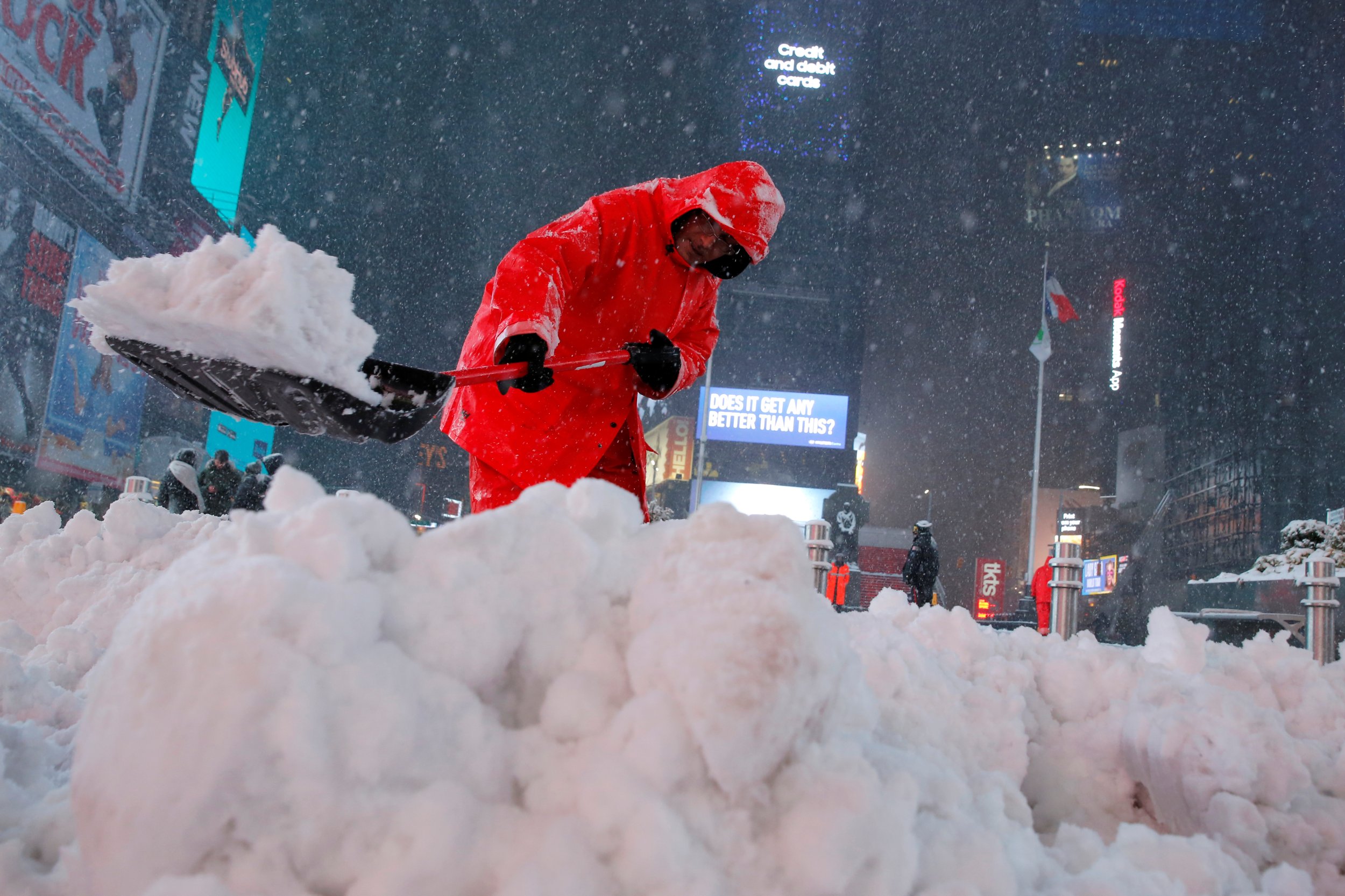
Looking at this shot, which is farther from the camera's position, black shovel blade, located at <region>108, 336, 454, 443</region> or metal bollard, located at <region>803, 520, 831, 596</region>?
metal bollard, located at <region>803, 520, 831, 596</region>

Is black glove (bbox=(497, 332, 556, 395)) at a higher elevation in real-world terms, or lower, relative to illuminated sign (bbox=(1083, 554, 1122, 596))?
higher

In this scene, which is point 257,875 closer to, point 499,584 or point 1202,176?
point 499,584

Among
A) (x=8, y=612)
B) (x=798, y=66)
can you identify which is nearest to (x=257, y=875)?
(x=8, y=612)

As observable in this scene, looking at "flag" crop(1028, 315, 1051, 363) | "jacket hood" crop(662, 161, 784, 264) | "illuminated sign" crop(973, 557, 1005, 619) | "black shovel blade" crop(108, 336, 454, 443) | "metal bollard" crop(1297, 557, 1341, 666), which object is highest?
"flag" crop(1028, 315, 1051, 363)

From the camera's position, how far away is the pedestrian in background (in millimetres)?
8680

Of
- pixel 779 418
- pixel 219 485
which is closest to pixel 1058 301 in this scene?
pixel 779 418

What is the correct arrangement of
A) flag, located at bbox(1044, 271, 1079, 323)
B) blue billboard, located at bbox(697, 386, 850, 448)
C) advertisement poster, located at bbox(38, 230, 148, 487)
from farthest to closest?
1. blue billboard, located at bbox(697, 386, 850, 448)
2. flag, located at bbox(1044, 271, 1079, 323)
3. advertisement poster, located at bbox(38, 230, 148, 487)

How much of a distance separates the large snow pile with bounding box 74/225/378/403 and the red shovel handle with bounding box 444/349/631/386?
1.30 feet

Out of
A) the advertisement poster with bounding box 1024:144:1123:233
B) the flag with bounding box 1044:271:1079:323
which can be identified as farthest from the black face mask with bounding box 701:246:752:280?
the advertisement poster with bounding box 1024:144:1123:233

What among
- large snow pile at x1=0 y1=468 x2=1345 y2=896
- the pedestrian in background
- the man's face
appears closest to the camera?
large snow pile at x1=0 y1=468 x2=1345 y2=896

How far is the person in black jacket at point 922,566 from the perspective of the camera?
1120 cm

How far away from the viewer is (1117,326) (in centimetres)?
Answer: 3631

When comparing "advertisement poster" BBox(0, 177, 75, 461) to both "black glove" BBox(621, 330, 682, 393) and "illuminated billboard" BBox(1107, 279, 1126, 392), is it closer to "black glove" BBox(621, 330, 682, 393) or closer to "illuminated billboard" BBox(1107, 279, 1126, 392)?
"black glove" BBox(621, 330, 682, 393)

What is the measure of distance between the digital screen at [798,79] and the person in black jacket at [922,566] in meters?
20.5
